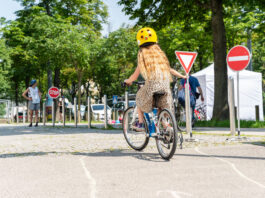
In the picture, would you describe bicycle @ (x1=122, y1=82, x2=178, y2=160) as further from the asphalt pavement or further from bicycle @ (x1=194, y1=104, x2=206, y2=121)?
bicycle @ (x1=194, y1=104, x2=206, y2=121)

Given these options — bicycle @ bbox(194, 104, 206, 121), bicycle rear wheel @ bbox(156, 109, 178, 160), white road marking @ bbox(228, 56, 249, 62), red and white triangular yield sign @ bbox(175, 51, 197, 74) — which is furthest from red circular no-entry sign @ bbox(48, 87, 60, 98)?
bicycle rear wheel @ bbox(156, 109, 178, 160)

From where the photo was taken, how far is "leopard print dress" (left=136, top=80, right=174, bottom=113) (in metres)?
5.57

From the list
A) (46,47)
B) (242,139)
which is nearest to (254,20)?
(46,47)

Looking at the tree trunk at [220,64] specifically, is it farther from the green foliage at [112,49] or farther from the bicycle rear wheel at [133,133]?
the green foliage at [112,49]

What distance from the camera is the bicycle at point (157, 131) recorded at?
17.1 ft

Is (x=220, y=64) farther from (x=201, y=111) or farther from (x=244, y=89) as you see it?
(x=244, y=89)

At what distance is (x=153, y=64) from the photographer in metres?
5.61

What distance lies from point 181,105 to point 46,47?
17.0 meters

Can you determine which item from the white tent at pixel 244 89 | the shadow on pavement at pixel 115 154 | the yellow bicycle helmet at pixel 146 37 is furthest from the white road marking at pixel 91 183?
the white tent at pixel 244 89

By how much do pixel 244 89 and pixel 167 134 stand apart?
1796 centimetres

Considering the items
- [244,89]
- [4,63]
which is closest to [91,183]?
[244,89]

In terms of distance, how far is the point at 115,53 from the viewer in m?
31.3

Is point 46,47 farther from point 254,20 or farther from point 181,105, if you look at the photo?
point 181,105

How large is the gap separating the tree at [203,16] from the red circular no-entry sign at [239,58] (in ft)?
21.1
